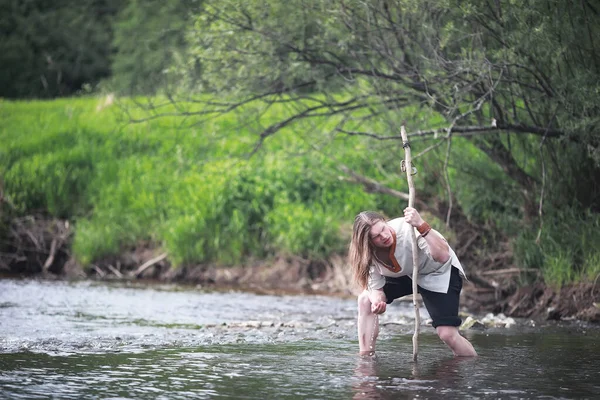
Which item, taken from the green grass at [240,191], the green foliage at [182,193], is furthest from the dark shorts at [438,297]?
the green foliage at [182,193]

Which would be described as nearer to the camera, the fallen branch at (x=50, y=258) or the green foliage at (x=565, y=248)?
the green foliage at (x=565, y=248)

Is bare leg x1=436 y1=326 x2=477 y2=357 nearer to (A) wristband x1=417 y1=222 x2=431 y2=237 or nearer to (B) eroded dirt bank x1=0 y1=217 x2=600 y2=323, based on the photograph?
(A) wristband x1=417 y1=222 x2=431 y2=237

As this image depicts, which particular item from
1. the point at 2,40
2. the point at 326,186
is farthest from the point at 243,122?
the point at 2,40

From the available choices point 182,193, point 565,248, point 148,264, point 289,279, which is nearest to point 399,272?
point 565,248

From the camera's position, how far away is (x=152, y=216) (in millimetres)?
15969

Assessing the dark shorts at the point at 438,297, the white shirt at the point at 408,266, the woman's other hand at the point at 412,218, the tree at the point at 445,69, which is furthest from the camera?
the tree at the point at 445,69

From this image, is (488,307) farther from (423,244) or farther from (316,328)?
(423,244)

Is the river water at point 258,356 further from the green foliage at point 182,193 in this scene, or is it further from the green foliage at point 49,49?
the green foliage at point 49,49

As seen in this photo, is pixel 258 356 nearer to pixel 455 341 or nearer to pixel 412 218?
pixel 455 341

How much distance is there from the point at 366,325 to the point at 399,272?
1.86 ft

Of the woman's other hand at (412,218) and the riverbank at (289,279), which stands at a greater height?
the woman's other hand at (412,218)

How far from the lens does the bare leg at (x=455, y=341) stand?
7.36m

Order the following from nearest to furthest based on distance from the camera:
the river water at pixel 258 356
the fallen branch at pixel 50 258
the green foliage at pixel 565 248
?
the river water at pixel 258 356, the green foliage at pixel 565 248, the fallen branch at pixel 50 258

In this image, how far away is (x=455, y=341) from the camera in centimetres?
743
